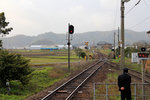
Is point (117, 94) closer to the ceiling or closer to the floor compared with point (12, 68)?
closer to the floor

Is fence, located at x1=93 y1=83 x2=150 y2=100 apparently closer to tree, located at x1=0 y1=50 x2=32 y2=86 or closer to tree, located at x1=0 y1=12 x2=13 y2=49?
tree, located at x1=0 y1=50 x2=32 y2=86

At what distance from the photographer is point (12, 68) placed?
14.5 metres

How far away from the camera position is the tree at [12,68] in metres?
14.4

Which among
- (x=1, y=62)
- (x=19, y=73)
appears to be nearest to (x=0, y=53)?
(x=1, y=62)

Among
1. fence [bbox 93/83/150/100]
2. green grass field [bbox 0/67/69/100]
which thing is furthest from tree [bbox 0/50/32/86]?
fence [bbox 93/83/150/100]

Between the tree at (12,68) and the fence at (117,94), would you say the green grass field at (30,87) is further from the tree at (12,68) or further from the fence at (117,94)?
the fence at (117,94)

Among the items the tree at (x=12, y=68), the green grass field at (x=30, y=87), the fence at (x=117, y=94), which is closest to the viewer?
the fence at (x=117, y=94)

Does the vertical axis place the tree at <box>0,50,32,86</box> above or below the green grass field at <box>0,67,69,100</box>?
above

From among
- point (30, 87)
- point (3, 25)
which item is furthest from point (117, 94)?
point (3, 25)

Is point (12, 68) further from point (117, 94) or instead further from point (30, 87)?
point (117, 94)

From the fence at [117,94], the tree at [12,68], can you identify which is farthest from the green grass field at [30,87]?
the fence at [117,94]

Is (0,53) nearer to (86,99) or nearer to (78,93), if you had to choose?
(78,93)

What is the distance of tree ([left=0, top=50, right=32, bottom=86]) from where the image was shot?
47.1 feet

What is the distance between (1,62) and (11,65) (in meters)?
0.80
